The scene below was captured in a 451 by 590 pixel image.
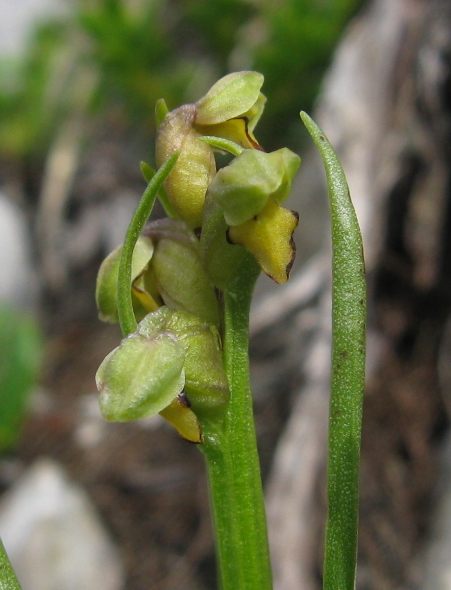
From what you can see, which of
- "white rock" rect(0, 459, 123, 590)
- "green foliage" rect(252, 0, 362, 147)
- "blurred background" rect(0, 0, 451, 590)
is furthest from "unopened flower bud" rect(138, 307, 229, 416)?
"green foliage" rect(252, 0, 362, 147)

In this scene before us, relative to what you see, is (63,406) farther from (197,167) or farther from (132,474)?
(197,167)

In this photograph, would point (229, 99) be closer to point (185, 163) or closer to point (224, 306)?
point (185, 163)

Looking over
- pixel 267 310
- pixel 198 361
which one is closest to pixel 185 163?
pixel 198 361

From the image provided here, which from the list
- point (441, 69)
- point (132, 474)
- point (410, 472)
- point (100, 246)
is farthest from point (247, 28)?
point (410, 472)

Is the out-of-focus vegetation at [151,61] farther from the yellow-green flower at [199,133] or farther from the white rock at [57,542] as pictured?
the yellow-green flower at [199,133]

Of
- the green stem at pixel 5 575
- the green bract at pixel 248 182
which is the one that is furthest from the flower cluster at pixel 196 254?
the green stem at pixel 5 575

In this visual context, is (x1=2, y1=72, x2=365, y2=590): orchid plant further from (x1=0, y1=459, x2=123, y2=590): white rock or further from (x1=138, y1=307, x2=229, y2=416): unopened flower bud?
(x1=0, y1=459, x2=123, y2=590): white rock
